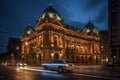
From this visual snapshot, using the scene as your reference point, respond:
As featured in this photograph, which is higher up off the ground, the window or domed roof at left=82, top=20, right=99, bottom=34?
domed roof at left=82, top=20, right=99, bottom=34

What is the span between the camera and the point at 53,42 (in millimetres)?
111312

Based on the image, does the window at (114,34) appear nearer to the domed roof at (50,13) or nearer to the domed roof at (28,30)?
the domed roof at (50,13)

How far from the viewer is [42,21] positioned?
113 m

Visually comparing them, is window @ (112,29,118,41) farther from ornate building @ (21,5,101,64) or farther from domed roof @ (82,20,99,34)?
domed roof @ (82,20,99,34)

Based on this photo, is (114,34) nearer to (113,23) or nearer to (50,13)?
(113,23)

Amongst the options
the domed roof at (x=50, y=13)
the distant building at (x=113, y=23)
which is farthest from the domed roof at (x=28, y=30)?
the distant building at (x=113, y=23)

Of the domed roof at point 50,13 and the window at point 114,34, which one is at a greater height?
the domed roof at point 50,13

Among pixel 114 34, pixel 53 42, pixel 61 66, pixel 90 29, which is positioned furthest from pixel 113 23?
pixel 90 29

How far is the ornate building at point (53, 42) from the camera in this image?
108812 mm

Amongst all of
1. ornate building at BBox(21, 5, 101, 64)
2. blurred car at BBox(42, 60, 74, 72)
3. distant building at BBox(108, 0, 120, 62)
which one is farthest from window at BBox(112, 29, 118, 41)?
ornate building at BBox(21, 5, 101, 64)

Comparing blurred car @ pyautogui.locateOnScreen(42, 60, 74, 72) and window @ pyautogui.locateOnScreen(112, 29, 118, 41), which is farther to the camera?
window @ pyautogui.locateOnScreen(112, 29, 118, 41)

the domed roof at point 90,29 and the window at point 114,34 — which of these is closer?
the window at point 114,34

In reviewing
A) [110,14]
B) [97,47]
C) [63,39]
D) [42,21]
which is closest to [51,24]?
[42,21]

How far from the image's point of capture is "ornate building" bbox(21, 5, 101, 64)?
108812mm
